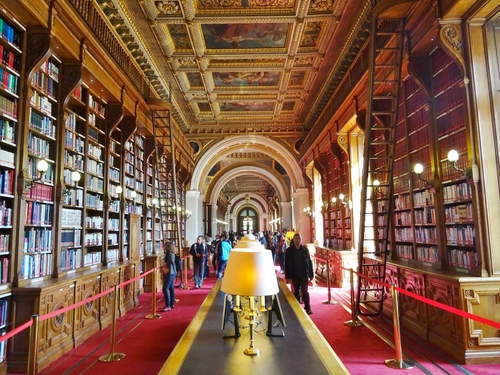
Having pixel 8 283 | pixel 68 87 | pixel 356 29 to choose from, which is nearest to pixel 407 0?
pixel 356 29

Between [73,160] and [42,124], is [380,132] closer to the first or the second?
[73,160]

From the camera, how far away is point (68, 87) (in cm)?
500

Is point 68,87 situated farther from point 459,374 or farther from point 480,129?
point 459,374

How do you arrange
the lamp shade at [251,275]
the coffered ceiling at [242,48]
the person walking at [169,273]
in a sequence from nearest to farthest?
1. the lamp shade at [251,275]
2. the person walking at [169,273]
3. the coffered ceiling at [242,48]

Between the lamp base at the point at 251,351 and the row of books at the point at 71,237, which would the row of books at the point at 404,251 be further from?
the row of books at the point at 71,237

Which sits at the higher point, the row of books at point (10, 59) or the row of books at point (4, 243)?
the row of books at point (10, 59)

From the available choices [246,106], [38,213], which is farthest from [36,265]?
[246,106]

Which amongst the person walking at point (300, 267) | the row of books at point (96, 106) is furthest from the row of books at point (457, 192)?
the row of books at point (96, 106)

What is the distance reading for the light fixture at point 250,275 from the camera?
6.41 ft

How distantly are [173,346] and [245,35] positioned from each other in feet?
23.2

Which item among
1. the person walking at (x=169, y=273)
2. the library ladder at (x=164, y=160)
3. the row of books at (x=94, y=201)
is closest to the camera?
the row of books at (x=94, y=201)

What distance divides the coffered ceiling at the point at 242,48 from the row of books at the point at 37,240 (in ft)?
15.0

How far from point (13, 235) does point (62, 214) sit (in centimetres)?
109

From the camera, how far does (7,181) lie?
154 inches
